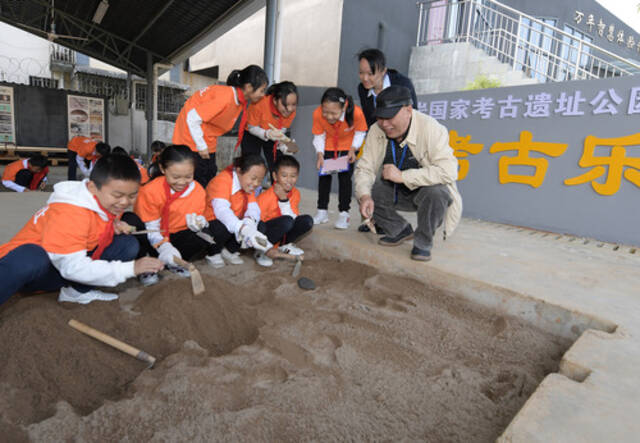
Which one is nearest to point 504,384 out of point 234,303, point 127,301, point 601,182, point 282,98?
point 234,303

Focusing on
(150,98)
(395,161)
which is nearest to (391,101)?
(395,161)

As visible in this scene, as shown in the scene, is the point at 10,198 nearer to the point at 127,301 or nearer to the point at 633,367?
the point at 127,301

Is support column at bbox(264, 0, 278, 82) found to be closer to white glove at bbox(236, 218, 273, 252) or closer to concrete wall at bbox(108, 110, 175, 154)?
white glove at bbox(236, 218, 273, 252)

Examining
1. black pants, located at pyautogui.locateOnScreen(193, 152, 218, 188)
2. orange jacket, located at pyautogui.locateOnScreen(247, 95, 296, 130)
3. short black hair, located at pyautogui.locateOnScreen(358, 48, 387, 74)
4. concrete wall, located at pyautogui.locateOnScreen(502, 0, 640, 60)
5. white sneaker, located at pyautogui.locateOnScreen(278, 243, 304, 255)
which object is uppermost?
concrete wall, located at pyautogui.locateOnScreen(502, 0, 640, 60)

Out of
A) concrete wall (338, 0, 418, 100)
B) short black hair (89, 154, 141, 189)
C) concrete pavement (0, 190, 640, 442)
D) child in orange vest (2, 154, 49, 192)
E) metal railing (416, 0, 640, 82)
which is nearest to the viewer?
concrete pavement (0, 190, 640, 442)

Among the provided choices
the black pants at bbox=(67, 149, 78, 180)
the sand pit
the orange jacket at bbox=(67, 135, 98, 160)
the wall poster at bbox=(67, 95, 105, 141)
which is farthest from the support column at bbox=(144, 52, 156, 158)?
the sand pit

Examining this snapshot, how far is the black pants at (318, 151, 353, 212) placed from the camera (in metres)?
3.31

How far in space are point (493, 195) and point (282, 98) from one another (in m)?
2.55

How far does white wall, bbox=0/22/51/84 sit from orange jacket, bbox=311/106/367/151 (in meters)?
14.7

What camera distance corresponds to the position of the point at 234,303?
185 cm

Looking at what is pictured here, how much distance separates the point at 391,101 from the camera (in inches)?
89.0

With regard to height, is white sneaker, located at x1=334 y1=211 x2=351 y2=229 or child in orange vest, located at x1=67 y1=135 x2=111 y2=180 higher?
child in orange vest, located at x1=67 y1=135 x2=111 y2=180

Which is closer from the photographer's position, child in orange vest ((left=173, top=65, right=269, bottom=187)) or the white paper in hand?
child in orange vest ((left=173, top=65, right=269, bottom=187))

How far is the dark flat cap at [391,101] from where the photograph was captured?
2260 mm
